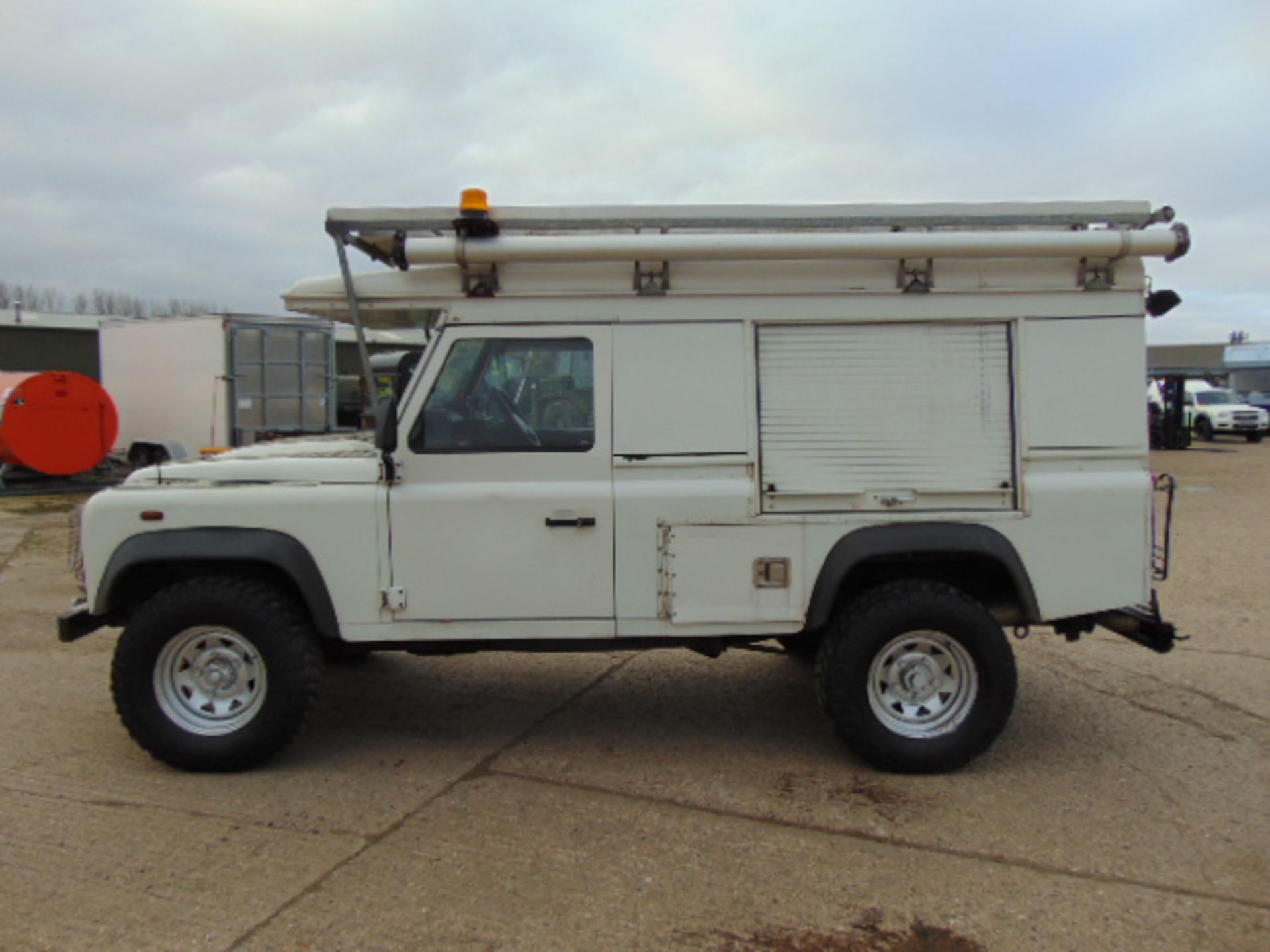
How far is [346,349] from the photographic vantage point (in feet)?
91.0

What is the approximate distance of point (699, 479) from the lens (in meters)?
4.35

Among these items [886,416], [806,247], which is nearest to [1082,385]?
[886,416]

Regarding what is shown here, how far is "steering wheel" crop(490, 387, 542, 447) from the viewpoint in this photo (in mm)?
4387

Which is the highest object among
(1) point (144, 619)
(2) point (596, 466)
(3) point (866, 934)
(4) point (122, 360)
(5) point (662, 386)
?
(4) point (122, 360)

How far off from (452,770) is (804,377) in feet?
7.94

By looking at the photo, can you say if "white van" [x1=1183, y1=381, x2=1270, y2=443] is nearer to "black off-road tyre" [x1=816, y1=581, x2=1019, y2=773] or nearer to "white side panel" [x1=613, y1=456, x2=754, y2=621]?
"black off-road tyre" [x1=816, y1=581, x2=1019, y2=773]

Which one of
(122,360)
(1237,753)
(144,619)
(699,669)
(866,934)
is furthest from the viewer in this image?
(122,360)

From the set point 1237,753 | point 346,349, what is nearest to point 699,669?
point 1237,753

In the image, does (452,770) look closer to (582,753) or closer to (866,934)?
(582,753)

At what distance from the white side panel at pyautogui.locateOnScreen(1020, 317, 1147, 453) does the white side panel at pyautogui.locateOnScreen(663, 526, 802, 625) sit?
1206 millimetres

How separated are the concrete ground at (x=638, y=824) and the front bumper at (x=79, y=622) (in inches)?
24.4

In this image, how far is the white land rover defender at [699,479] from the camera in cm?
430

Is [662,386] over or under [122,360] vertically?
under

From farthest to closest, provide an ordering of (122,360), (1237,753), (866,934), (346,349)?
1. (346,349)
2. (122,360)
3. (1237,753)
4. (866,934)
